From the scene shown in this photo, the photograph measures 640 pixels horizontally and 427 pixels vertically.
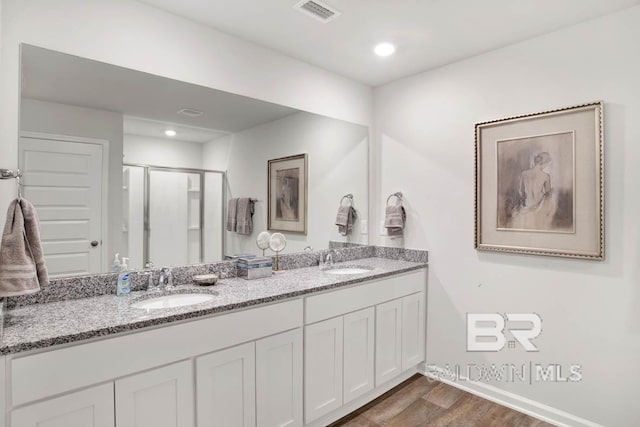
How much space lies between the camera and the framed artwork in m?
2.60

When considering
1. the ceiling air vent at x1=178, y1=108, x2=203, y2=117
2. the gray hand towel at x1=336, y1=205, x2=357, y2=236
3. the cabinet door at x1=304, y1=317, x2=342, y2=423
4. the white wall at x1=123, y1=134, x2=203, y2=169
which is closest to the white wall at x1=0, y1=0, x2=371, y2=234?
the ceiling air vent at x1=178, y1=108, x2=203, y2=117

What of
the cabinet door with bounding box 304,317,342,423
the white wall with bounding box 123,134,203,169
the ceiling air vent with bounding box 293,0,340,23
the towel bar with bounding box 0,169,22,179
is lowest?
the cabinet door with bounding box 304,317,342,423

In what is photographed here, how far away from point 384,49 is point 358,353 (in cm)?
203

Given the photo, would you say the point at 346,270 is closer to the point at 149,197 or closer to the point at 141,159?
the point at 149,197

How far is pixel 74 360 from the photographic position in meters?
1.27

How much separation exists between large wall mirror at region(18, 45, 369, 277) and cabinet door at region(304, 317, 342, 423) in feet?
2.40

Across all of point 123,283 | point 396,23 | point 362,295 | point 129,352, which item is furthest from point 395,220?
point 129,352

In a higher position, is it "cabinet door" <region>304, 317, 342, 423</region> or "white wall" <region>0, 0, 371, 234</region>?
"white wall" <region>0, 0, 371, 234</region>

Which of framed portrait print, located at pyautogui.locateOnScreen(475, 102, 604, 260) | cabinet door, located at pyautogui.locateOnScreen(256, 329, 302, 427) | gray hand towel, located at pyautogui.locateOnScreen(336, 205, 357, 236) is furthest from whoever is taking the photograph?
gray hand towel, located at pyautogui.locateOnScreen(336, 205, 357, 236)

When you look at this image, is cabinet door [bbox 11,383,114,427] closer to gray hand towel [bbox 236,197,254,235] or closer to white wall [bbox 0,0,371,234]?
white wall [bbox 0,0,371,234]

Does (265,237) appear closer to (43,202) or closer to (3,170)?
(43,202)

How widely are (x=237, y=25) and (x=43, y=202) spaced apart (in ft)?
4.60

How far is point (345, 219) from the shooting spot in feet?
9.93

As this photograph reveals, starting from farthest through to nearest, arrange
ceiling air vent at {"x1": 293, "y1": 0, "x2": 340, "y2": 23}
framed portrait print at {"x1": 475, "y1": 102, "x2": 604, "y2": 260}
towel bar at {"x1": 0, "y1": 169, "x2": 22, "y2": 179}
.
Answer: framed portrait print at {"x1": 475, "y1": 102, "x2": 604, "y2": 260}
ceiling air vent at {"x1": 293, "y1": 0, "x2": 340, "y2": 23}
towel bar at {"x1": 0, "y1": 169, "x2": 22, "y2": 179}
